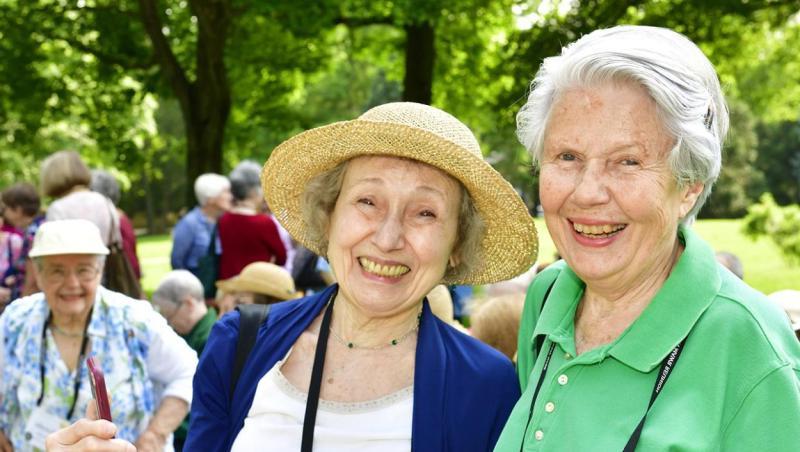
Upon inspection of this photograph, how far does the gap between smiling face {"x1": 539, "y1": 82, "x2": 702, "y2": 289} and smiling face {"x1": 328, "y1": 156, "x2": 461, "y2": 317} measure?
1.60 ft

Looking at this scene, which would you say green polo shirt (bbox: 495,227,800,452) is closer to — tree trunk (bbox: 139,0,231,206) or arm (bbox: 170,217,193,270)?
arm (bbox: 170,217,193,270)

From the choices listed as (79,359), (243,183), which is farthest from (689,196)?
(243,183)

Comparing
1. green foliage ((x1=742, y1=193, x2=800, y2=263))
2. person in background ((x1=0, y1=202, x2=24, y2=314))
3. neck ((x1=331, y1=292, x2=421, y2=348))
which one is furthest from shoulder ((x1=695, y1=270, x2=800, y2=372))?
green foliage ((x1=742, y1=193, x2=800, y2=263))

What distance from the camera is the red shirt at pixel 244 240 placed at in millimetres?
7801

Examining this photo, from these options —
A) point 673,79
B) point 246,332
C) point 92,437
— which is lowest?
point 92,437

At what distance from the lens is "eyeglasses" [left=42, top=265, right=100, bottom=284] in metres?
4.17

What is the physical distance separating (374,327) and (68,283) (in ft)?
6.39

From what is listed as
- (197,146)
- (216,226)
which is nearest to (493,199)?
(216,226)

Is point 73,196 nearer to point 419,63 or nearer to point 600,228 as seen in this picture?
point 600,228

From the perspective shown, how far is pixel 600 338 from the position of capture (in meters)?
2.33

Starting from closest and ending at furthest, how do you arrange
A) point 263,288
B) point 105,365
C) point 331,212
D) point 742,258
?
point 331,212 < point 105,365 < point 263,288 < point 742,258

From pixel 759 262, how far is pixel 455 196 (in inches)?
932

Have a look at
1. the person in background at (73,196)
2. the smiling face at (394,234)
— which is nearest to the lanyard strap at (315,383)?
the smiling face at (394,234)

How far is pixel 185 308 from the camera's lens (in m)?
5.78
